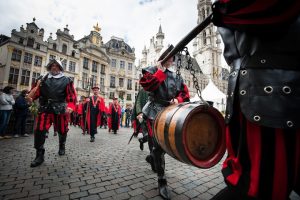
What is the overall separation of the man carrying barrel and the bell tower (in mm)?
59204

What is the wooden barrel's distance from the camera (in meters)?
1.23

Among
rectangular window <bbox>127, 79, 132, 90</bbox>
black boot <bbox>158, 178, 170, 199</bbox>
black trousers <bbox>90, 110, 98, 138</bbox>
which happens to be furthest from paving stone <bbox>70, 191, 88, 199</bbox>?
rectangular window <bbox>127, 79, 132, 90</bbox>

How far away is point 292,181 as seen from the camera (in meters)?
0.98

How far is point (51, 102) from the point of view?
13.1 feet

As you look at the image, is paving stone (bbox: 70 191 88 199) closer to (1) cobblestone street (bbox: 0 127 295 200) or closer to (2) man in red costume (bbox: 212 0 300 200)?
A: (1) cobblestone street (bbox: 0 127 295 200)

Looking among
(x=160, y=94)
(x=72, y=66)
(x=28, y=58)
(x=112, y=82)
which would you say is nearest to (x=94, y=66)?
(x=72, y=66)

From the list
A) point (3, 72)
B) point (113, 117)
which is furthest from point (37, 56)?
point (113, 117)

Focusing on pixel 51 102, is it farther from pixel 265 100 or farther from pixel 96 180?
pixel 265 100

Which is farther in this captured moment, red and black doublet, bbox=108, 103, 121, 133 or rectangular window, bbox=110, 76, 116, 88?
rectangular window, bbox=110, 76, 116, 88

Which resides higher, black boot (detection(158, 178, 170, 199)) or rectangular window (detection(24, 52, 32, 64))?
rectangular window (detection(24, 52, 32, 64))

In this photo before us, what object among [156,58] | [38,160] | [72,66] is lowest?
[38,160]

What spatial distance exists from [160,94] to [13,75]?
31.1 m

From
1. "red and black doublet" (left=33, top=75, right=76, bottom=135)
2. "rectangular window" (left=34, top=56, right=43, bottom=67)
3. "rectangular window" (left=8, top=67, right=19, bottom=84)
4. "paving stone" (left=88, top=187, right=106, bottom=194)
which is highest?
"rectangular window" (left=34, top=56, right=43, bottom=67)

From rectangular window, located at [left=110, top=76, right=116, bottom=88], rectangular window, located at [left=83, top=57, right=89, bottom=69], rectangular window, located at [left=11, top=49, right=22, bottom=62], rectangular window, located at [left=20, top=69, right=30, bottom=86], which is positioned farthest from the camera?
rectangular window, located at [left=110, top=76, right=116, bottom=88]
